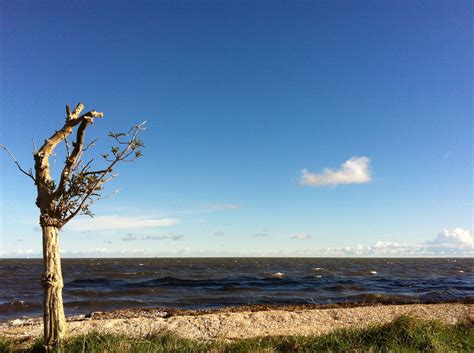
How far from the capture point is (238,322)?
18328mm

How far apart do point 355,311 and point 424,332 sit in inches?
456

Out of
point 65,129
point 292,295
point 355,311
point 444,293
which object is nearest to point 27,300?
point 292,295

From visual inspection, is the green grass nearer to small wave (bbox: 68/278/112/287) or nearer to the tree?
the tree

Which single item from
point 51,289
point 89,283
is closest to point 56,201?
point 51,289

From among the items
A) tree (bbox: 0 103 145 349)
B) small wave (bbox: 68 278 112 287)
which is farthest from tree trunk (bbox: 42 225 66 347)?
small wave (bbox: 68 278 112 287)

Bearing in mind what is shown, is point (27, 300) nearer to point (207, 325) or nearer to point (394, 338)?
point (207, 325)

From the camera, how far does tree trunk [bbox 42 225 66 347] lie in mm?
8914

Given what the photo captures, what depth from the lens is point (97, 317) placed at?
20.9 meters

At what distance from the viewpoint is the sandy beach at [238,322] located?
1579 cm

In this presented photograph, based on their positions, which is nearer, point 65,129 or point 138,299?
point 65,129

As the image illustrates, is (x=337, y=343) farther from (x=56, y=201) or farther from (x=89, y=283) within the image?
(x=89, y=283)

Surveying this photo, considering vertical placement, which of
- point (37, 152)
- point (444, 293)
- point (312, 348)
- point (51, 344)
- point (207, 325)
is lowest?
point (444, 293)

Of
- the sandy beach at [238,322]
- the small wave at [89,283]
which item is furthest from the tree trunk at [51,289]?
the small wave at [89,283]

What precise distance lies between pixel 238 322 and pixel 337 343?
899 cm
